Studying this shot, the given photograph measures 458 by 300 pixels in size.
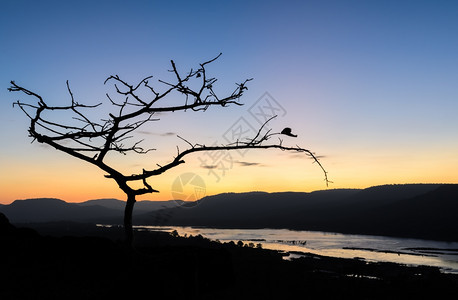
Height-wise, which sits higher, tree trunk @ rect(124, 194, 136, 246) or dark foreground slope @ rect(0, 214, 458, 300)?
tree trunk @ rect(124, 194, 136, 246)

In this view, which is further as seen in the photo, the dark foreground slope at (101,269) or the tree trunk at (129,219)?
the tree trunk at (129,219)

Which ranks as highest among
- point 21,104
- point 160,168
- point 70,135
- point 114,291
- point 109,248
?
point 21,104

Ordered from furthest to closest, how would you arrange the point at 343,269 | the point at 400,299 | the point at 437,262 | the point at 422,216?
the point at 422,216, the point at 437,262, the point at 343,269, the point at 400,299

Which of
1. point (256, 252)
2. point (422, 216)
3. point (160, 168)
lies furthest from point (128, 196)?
point (422, 216)

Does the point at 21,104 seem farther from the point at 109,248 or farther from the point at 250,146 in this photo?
the point at 250,146

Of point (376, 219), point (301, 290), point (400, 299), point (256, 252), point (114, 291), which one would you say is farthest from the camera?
point (376, 219)

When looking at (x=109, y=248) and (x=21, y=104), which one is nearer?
(x=21, y=104)

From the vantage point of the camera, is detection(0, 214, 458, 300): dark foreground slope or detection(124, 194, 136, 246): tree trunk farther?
detection(124, 194, 136, 246): tree trunk

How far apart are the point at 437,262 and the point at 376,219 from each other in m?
124

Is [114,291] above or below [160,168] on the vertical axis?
below

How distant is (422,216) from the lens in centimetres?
18088

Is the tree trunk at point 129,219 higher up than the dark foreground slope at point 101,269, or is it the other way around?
the tree trunk at point 129,219

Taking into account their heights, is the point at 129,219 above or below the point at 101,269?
above

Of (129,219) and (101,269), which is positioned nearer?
(101,269)
